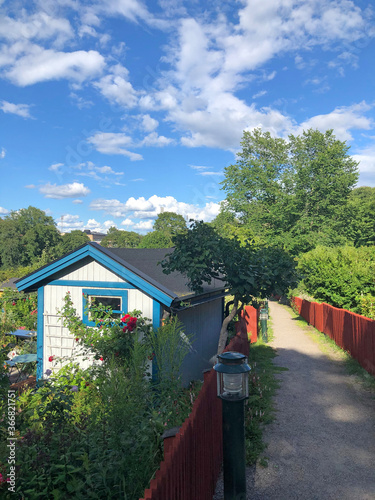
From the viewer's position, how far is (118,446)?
3.84m

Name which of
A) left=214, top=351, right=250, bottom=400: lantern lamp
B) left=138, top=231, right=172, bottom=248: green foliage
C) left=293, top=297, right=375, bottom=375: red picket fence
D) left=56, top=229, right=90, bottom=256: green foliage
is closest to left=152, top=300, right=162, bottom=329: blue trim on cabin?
left=214, top=351, right=250, bottom=400: lantern lamp

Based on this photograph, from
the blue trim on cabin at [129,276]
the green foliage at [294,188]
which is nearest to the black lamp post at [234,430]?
the blue trim on cabin at [129,276]

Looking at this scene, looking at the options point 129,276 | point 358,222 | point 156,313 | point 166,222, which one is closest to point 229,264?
point 156,313

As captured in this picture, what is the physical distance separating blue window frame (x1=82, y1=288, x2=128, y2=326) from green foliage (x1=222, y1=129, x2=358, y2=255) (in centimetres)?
2746

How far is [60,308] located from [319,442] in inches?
242

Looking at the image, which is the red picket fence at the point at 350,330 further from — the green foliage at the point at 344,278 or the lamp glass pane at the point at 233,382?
the lamp glass pane at the point at 233,382

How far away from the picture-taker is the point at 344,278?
16156mm

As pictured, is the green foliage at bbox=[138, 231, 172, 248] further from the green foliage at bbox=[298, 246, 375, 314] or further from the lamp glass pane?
the lamp glass pane

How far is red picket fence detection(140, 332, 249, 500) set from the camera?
2.62m

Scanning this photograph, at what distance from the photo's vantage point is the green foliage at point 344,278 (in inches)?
590

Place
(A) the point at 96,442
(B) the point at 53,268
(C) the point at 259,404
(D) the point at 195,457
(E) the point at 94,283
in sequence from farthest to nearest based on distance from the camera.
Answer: (B) the point at 53,268, (E) the point at 94,283, (C) the point at 259,404, (A) the point at 96,442, (D) the point at 195,457

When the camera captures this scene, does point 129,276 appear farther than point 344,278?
No

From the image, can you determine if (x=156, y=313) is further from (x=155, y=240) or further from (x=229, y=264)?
(x=155, y=240)

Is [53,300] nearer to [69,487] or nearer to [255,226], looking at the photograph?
[69,487]
